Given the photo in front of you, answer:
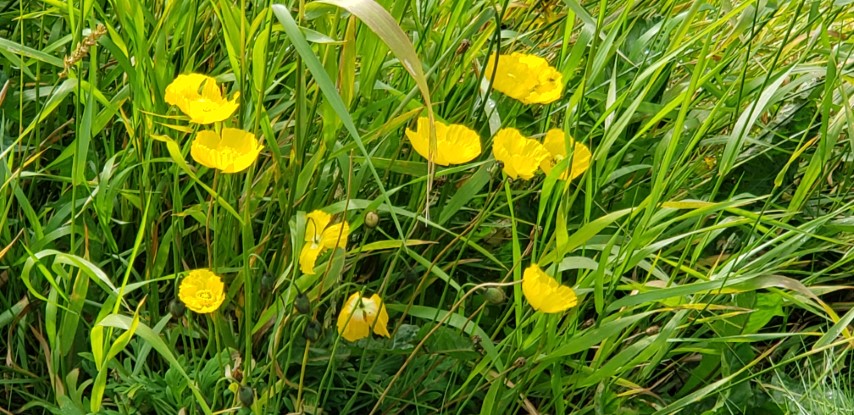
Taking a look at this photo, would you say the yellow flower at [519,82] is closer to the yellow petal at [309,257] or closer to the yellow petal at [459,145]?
the yellow petal at [459,145]

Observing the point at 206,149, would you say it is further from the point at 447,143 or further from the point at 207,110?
the point at 447,143

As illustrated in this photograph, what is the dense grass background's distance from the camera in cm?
93

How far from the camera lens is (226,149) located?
0.84 metres

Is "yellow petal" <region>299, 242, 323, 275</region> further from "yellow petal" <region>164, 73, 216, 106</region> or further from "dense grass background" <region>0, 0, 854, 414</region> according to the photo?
"yellow petal" <region>164, 73, 216, 106</region>

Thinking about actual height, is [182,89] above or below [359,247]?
above

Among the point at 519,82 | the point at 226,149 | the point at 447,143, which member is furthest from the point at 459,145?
the point at 226,149

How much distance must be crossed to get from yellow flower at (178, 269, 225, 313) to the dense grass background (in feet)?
0.10

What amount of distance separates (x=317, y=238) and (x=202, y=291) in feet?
0.38

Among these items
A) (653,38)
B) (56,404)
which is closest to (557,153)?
(653,38)

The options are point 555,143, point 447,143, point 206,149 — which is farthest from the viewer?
point 555,143

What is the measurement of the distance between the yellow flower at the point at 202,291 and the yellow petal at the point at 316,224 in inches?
3.8

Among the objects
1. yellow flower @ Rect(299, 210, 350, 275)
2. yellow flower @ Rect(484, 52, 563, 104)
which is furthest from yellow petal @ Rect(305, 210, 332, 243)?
yellow flower @ Rect(484, 52, 563, 104)

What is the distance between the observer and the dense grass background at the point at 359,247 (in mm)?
930

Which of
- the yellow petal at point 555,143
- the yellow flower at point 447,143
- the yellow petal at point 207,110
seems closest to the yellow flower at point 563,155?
the yellow petal at point 555,143
